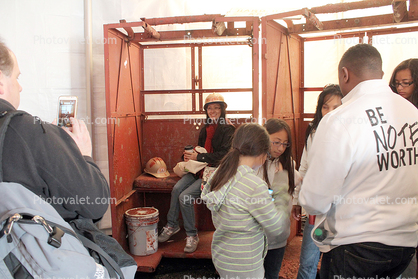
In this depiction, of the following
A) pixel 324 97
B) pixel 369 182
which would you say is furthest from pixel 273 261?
pixel 324 97

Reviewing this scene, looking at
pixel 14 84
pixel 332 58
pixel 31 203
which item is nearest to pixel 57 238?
→ pixel 31 203

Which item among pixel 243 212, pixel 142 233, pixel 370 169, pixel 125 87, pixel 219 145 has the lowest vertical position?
pixel 142 233

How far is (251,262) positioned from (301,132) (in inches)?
135

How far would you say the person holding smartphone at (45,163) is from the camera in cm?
140

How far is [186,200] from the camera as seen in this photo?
179 inches

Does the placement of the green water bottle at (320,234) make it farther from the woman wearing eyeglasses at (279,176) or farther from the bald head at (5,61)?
the bald head at (5,61)

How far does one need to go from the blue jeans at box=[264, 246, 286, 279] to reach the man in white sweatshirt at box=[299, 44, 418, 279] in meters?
0.90

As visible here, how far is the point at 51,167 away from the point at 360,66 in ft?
6.17

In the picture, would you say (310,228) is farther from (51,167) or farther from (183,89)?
(183,89)

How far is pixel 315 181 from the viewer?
1.89 metres

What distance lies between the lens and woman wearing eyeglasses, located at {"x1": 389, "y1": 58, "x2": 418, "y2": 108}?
2.83m

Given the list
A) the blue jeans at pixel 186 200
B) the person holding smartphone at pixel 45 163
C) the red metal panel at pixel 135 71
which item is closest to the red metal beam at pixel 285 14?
the red metal panel at pixel 135 71

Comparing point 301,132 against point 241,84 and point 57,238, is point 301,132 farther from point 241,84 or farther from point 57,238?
point 57,238

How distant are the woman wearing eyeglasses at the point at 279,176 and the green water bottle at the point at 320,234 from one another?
2.25 feet
